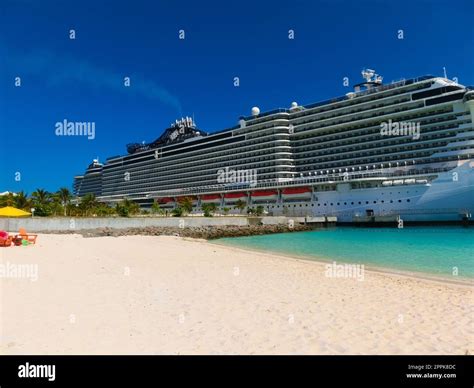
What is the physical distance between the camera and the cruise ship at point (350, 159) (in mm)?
46375

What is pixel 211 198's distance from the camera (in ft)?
267

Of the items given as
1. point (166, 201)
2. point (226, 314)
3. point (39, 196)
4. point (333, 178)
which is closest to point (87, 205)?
point (39, 196)

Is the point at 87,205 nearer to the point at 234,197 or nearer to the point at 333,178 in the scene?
the point at 234,197

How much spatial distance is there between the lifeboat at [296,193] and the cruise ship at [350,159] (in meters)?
0.20

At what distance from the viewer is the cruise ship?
46375 millimetres

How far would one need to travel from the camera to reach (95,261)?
1508 cm

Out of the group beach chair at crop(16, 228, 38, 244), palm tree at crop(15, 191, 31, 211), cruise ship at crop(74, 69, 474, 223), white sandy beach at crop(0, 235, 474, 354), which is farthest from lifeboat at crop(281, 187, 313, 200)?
white sandy beach at crop(0, 235, 474, 354)

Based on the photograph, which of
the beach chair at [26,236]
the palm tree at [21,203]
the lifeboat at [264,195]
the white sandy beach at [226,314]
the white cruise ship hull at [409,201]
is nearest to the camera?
the white sandy beach at [226,314]

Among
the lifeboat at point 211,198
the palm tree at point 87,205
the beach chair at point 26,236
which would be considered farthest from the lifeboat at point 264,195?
the beach chair at point 26,236

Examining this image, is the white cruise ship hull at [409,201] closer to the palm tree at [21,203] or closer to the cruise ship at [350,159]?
the cruise ship at [350,159]

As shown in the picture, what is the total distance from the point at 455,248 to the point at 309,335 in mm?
23224

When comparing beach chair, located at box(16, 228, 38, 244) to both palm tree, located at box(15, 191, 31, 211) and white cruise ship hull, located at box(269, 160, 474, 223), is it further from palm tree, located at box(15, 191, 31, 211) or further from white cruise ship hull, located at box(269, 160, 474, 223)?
white cruise ship hull, located at box(269, 160, 474, 223)

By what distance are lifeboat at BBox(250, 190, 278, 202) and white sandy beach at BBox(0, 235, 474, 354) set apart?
55.7 metres
